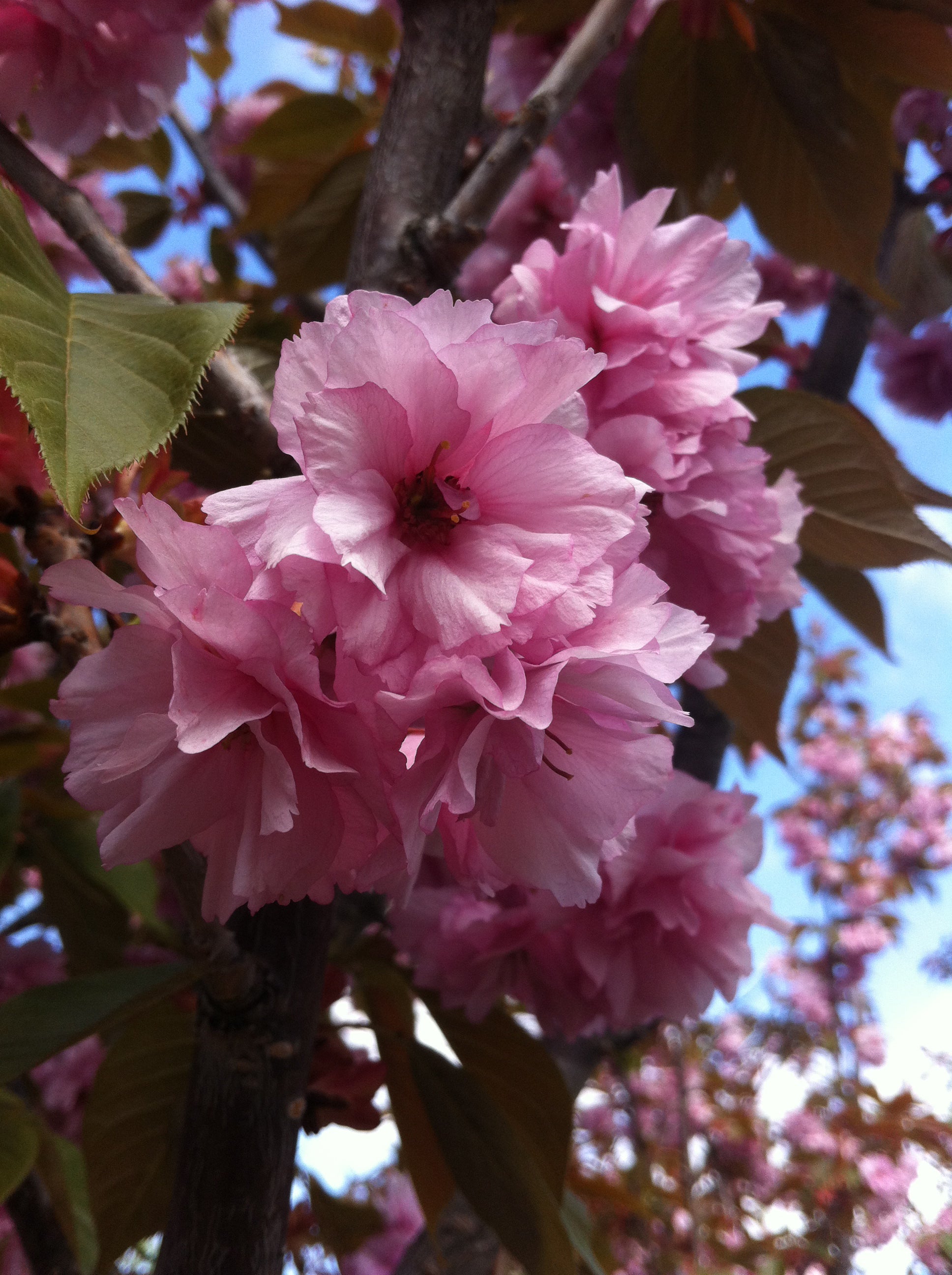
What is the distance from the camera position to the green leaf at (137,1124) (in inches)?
29.2

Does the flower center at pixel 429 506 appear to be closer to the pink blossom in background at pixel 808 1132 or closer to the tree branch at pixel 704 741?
the tree branch at pixel 704 741

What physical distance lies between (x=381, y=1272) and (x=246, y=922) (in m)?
1.88

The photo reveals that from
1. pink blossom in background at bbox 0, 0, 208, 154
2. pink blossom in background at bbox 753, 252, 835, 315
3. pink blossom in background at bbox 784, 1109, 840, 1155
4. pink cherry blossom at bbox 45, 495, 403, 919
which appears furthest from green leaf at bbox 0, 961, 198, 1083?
pink blossom in background at bbox 784, 1109, 840, 1155

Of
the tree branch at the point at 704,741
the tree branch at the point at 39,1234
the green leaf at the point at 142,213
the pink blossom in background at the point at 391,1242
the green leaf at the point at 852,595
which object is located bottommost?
the pink blossom in background at the point at 391,1242

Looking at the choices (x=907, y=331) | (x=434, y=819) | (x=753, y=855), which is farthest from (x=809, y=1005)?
(x=434, y=819)

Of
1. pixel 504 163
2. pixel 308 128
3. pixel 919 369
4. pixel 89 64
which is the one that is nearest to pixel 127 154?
pixel 308 128

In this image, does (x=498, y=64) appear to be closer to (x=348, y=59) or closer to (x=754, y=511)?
(x=754, y=511)

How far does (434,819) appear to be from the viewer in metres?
0.40

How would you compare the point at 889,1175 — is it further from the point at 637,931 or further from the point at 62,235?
the point at 62,235

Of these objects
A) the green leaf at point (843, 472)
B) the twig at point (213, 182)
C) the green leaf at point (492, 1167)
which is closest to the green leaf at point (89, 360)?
the green leaf at point (843, 472)

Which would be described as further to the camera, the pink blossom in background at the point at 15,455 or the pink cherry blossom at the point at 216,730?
the pink blossom in background at the point at 15,455

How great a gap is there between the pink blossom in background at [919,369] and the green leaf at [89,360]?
161 cm

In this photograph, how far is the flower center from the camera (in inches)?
16.9

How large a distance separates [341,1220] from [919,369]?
1696 millimetres
